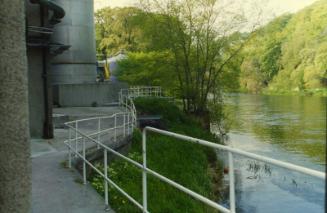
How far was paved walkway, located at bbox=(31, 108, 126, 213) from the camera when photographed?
6.75 meters

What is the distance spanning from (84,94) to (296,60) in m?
72.6

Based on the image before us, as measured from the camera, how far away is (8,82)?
11.4 ft

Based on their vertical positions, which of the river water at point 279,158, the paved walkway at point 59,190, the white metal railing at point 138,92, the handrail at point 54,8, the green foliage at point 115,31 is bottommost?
the river water at point 279,158

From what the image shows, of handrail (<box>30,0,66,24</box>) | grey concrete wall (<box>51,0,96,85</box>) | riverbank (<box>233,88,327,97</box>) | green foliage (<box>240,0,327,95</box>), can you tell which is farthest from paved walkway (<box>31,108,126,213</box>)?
riverbank (<box>233,88,327,97</box>)

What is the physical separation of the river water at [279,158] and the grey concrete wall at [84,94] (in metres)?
8.94

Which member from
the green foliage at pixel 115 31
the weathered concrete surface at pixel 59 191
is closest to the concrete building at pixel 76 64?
the weathered concrete surface at pixel 59 191

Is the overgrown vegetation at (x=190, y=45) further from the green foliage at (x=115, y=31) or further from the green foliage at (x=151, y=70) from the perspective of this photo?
the green foliage at (x=115, y=31)

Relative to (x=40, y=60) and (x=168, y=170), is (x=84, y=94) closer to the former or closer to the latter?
(x=168, y=170)

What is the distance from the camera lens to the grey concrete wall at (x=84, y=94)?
3047 cm

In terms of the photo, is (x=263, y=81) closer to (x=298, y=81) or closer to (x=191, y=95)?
(x=298, y=81)

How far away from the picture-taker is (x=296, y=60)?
9556 cm

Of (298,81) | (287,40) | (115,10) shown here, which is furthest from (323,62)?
(115,10)

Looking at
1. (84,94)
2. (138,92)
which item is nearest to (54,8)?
(84,94)

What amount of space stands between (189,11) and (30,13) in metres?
20.3
